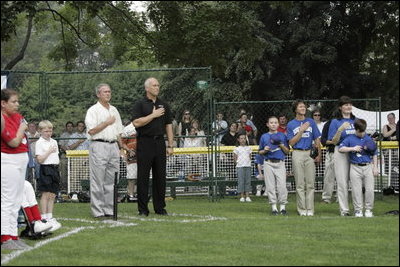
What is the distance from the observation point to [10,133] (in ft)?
38.1

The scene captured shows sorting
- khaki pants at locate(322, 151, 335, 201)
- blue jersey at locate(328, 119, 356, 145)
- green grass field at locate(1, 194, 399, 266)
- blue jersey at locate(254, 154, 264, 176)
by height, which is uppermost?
blue jersey at locate(328, 119, 356, 145)

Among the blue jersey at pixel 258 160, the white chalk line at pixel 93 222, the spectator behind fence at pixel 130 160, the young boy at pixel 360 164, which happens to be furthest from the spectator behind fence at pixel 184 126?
the young boy at pixel 360 164

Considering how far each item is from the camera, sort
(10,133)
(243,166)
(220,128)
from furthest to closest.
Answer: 1. (220,128)
2. (243,166)
3. (10,133)

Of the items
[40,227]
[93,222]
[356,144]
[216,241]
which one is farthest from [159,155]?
[216,241]

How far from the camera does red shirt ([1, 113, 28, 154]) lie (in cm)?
1155

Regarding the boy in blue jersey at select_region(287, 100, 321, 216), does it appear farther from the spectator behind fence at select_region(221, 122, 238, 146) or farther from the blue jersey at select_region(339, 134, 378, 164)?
the spectator behind fence at select_region(221, 122, 238, 146)

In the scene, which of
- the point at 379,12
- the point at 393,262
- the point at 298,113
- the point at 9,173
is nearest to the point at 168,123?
the point at 298,113

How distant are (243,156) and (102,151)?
6.75m

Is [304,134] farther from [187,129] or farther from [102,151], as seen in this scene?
[187,129]

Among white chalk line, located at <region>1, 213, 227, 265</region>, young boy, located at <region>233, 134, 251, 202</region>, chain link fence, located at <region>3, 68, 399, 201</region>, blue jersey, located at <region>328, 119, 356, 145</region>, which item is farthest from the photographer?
young boy, located at <region>233, 134, 251, 202</region>

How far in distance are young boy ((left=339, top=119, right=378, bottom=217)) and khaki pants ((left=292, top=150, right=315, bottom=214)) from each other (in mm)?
839

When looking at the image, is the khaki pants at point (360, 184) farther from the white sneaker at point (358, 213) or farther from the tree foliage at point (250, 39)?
the tree foliage at point (250, 39)

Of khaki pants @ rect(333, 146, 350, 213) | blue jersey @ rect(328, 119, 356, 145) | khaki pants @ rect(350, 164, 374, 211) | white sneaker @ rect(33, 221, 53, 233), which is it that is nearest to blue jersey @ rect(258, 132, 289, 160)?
blue jersey @ rect(328, 119, 356, 145)

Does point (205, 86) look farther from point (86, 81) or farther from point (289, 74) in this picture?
point (289, 74)
